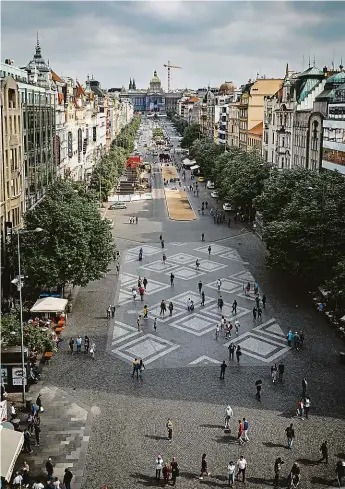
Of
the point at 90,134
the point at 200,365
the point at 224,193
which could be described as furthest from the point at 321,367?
the point at 90,134

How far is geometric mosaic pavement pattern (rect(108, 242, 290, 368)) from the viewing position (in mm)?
37781

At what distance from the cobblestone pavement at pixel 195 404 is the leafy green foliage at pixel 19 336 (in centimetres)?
205

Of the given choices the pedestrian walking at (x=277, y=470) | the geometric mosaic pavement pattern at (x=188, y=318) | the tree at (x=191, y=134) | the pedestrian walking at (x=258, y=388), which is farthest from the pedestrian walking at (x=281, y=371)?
the tree at (x=191, y=134)

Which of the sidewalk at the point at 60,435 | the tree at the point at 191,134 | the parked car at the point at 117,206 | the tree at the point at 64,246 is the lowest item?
the sidewalk at the point at 60,435

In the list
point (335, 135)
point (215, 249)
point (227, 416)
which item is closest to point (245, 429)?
point (227, 416)

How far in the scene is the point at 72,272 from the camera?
144 feet

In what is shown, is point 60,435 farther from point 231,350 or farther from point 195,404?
point 231,350

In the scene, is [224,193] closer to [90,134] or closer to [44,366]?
[90,134]

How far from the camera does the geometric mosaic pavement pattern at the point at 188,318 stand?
37781mm

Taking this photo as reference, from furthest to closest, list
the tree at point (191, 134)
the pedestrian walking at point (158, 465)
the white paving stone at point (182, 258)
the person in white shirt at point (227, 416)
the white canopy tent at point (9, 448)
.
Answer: the tree at point (191, 134) < the white paving stone at point (182, 258) < the person in white shirt at point (227, 416) < the pedestrian walking at point (158, 465) < the white canopy tent at point (9, 448)

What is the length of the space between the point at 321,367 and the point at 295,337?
3563 mm

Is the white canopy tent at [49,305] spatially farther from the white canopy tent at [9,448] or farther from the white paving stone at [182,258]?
the white paving stone at [182,258]

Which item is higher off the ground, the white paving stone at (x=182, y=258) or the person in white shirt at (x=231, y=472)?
the white paving stone at (x=182, y=258)

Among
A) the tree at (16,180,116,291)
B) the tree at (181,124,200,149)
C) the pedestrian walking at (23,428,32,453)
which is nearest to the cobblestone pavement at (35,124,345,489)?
the pedestrian walking at (23,428,32,453)
